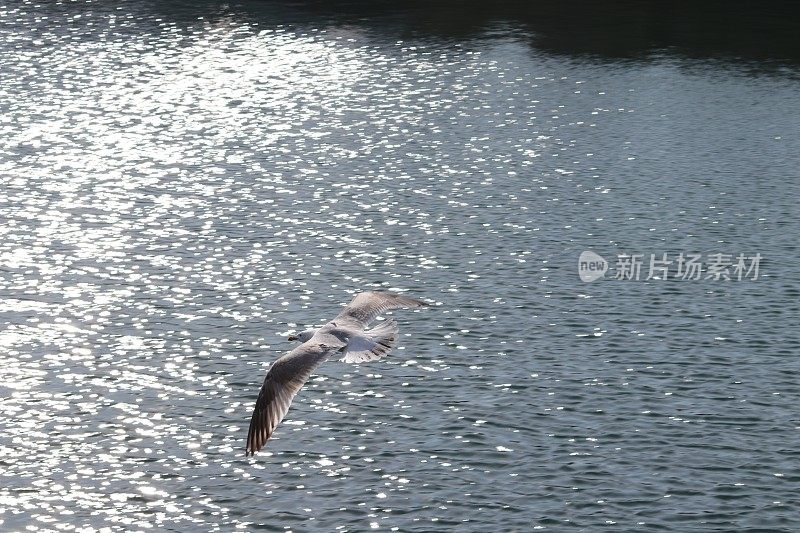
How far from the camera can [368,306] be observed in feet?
125

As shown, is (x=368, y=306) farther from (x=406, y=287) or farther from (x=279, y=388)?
(x=406, y=287)

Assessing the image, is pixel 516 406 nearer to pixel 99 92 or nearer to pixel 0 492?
pixel 0 492

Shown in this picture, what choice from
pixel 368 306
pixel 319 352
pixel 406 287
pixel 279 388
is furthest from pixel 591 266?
pixel 279 388

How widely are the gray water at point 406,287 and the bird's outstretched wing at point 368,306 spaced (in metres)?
5.27

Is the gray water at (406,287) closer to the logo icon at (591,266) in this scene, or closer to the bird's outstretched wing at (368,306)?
the logo icon at (591,266)

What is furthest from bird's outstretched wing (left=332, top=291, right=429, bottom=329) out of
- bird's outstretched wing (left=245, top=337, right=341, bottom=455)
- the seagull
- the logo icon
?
the logo icon

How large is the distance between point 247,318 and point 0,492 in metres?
16.7

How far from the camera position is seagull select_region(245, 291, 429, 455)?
30234mm

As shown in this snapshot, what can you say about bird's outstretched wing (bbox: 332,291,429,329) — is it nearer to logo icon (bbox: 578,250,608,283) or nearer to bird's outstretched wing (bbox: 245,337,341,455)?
bird's outstretched wing (bbox: 245,337,341,455)

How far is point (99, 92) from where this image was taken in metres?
99.4

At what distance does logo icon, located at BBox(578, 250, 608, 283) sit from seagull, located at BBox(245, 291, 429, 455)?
21.8 meters

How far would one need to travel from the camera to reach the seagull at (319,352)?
30.2m

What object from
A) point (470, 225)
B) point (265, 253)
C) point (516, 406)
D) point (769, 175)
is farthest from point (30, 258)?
point (769, 175)

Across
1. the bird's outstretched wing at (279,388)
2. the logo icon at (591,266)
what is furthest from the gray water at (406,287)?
the bird's outstretched wing at (279,388)
